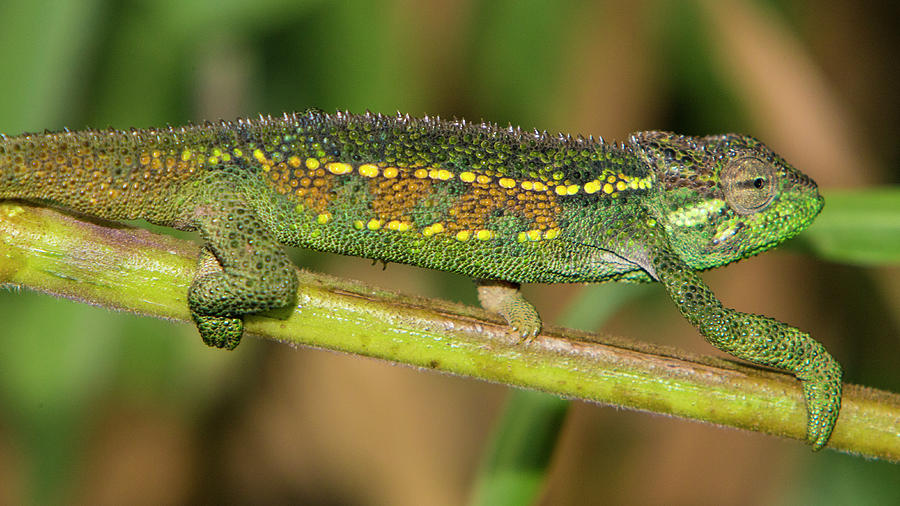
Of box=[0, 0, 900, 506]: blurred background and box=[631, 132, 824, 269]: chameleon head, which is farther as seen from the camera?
box=[0, 0, 900, 506]: blurred background

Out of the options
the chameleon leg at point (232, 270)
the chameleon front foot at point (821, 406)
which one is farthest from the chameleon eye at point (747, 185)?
the chameleon leg at point (232, 270)

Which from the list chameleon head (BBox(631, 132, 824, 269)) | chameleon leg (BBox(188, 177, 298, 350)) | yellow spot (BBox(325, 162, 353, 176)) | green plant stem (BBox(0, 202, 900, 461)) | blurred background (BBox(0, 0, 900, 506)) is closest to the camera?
green plant stem (BBox(0, 202, 900, 461))

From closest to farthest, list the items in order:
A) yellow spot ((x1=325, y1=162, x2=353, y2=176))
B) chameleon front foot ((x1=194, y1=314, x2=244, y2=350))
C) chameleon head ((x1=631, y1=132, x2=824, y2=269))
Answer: chameleon front foot ((x1=194, y1=314, x2=244, y2=350))
yellow spot ((x1=325, y1=162, x2=353, y2=176))
chameleon head ((x1=631, y1=132, x2=824, y2=269))

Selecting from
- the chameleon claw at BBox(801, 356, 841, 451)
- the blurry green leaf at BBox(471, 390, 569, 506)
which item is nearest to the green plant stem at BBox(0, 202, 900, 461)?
the chameleon claw at BBox(801, 356, 841, 451)

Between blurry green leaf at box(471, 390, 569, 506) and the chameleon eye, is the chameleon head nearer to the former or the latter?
the chameleon eye

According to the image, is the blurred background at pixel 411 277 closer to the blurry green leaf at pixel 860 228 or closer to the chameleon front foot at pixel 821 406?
the blurry green leaf at pixel 860 228

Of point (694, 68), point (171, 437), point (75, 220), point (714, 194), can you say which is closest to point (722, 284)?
point (694, 68)

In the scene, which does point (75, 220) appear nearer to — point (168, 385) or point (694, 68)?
point (168, 385)
